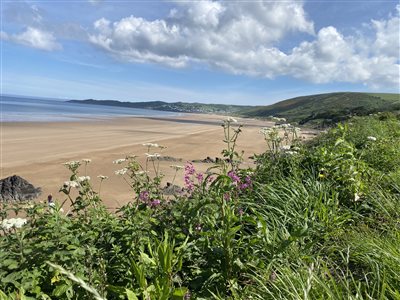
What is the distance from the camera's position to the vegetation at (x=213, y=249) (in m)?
2.76

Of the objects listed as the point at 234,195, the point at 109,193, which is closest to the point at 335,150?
the point at 234,195

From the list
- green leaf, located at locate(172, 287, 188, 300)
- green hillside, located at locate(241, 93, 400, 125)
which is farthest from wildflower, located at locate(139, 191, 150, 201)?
green hillside, located at locate(241, 93, 400, 125)

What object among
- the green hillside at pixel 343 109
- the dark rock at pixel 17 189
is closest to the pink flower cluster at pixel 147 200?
the dark rock at pixel 17 189

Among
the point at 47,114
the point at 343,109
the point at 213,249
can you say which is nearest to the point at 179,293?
the point at 213,249

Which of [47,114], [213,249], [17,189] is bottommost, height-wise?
[17,189]

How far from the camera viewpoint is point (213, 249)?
10.9ft

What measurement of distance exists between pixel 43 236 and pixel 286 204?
2858 millimetres

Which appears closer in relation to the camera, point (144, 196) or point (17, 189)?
point (144, 196)

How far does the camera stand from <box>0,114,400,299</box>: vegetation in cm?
276

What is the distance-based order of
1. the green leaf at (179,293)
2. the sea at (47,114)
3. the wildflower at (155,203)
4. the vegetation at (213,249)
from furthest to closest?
the sea at (47,114), the wildflower at (155,203), the vegetation at (213,249), the green leaf at (179,293)

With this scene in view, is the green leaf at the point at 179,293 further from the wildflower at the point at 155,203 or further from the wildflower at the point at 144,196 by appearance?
the wildflower at the point at 144,196

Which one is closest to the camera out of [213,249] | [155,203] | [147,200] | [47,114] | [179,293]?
[179,293]

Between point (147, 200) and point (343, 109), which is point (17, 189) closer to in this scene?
point (147, 200)

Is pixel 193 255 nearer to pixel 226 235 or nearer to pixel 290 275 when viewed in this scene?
pixel 226 235
